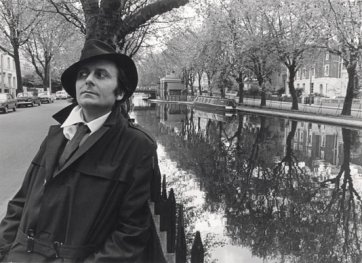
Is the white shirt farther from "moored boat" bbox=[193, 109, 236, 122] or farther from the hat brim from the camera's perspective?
"moored boat" bbox=[193, 109, 236, 122]

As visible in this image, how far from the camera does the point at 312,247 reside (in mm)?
6461

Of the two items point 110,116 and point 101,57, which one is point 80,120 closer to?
point 110,116

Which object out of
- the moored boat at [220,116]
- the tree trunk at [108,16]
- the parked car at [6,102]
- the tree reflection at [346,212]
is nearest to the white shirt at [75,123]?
the tree reflection at [346,212]

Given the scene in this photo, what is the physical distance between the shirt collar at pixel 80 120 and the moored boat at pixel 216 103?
37.7 meters

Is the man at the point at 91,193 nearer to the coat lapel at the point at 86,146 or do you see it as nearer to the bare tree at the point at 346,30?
the coat lapel at the point at 86,146

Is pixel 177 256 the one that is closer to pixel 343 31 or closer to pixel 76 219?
pixel 76 219

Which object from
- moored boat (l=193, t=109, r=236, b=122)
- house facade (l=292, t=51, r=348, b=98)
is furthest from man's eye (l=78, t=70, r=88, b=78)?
house facade (l=292, t=51, r=348, b=98)

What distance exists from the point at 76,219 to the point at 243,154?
13.7 metres

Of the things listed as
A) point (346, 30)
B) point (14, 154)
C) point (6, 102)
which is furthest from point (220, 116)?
point (14, 154)

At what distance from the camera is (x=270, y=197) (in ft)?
30.1

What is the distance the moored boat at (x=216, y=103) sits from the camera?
3998cm

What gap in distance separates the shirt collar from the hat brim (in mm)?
237

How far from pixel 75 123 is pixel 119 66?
395 mm

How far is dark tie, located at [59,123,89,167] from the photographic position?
82.9 inches
